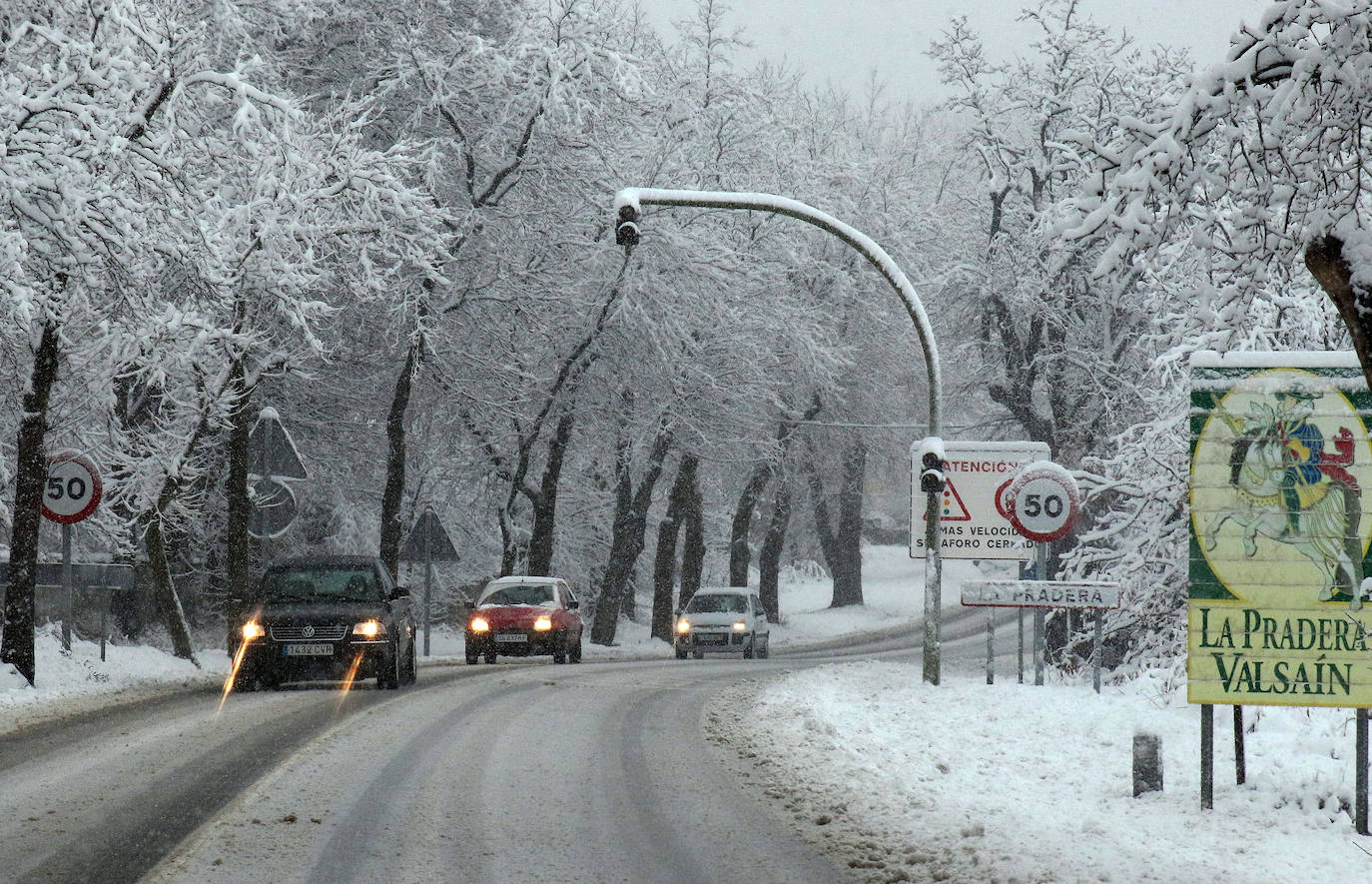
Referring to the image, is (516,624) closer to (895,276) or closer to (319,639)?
(319,639)

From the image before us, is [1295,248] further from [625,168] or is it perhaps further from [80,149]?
[625,168]

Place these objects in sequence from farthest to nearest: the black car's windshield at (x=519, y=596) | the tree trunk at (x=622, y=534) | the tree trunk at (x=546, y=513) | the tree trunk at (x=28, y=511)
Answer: the tree trunk at (x=622, y=534) → the tree trunk at (x=546, y=513) → the black car's windshield at (x=519, y=596) → the tree trunk at (x=28, y=511)

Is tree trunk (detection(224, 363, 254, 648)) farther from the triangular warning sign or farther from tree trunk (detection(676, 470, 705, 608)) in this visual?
tree trunk (detection(676, 470, 705, 608))

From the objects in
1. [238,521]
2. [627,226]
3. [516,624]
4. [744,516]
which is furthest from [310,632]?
[744,516]

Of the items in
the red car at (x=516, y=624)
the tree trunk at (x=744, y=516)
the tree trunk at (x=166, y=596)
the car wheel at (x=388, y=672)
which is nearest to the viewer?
the car wheel at (x=388, y=672)

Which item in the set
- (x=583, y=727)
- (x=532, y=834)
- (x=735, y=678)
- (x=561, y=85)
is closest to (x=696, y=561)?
(x=561, y=85)

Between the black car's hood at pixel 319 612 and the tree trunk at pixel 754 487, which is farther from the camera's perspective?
the tree trunk at pixel 754 487

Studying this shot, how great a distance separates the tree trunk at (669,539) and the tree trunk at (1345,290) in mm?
34166

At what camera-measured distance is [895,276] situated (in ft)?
60.4

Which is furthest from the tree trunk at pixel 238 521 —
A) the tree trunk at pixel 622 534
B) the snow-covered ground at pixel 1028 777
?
the tree trunk at pixel 622 534

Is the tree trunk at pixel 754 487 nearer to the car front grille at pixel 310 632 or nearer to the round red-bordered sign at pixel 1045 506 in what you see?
the round red-bordered sign at pixel 1045 506

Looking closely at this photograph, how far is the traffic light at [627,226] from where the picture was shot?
63.4 ft

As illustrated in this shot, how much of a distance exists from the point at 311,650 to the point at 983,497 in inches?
339

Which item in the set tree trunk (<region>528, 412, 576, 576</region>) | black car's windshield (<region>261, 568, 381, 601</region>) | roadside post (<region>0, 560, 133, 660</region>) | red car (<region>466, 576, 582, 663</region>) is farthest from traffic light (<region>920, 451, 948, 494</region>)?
tree trunk (<region>528, 412, 576, 576</region>)
